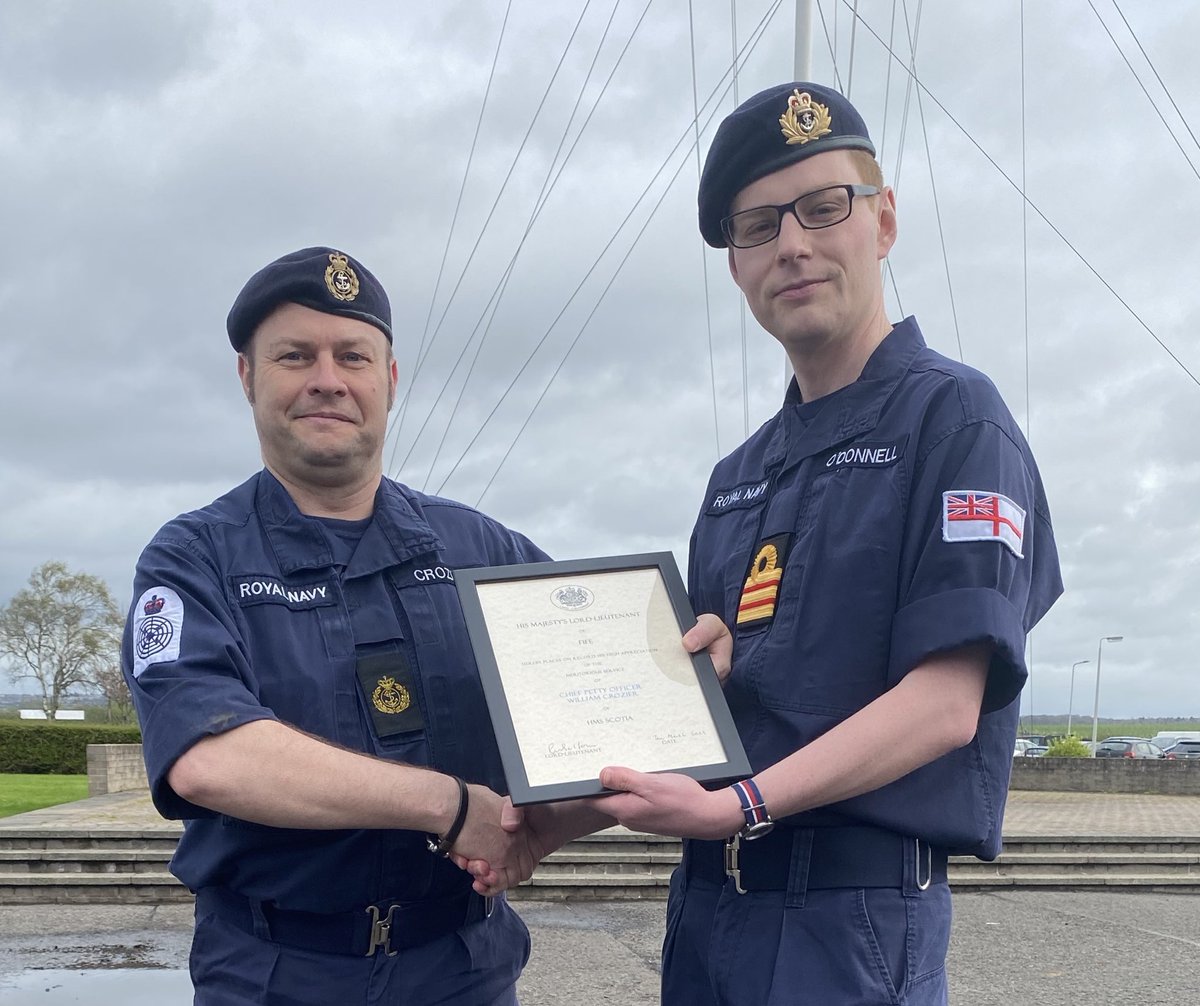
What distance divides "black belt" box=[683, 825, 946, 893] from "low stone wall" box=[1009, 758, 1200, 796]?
22118mm

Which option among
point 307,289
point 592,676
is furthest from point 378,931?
point 307,289

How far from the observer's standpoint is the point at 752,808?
6.28 ft

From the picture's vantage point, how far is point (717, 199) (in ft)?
7.86

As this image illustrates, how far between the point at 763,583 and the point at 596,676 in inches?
15.1

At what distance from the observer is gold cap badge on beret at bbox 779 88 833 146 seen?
228cm

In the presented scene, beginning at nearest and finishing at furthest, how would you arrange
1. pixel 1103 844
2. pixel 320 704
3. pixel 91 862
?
pixel 320 704 → pixel 91 862 → pixel 1103 844

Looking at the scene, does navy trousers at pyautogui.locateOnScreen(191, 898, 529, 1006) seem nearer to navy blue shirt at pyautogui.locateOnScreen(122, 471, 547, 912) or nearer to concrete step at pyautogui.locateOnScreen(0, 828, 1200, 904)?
navy blue shirt at pyautogui.locateOnScreen(122, 471, 547, 912)

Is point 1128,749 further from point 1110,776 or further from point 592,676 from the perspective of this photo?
point 592,676

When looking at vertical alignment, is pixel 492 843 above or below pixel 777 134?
below

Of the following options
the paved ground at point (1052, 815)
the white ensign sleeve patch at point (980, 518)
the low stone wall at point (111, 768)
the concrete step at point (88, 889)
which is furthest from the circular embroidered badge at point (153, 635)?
the low stone wall at point (111, 768)

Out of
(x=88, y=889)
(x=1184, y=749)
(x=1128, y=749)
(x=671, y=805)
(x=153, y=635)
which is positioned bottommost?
(x=1128, y=749)

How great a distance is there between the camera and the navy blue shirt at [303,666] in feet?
7.92

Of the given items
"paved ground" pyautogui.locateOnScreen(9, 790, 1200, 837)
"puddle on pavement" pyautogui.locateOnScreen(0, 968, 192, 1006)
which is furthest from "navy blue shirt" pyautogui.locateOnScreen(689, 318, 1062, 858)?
"paved ground" pyautogui.locateOnScreen(9, 790, 1200, 837)

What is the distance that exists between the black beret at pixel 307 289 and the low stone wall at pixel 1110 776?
22.1m
